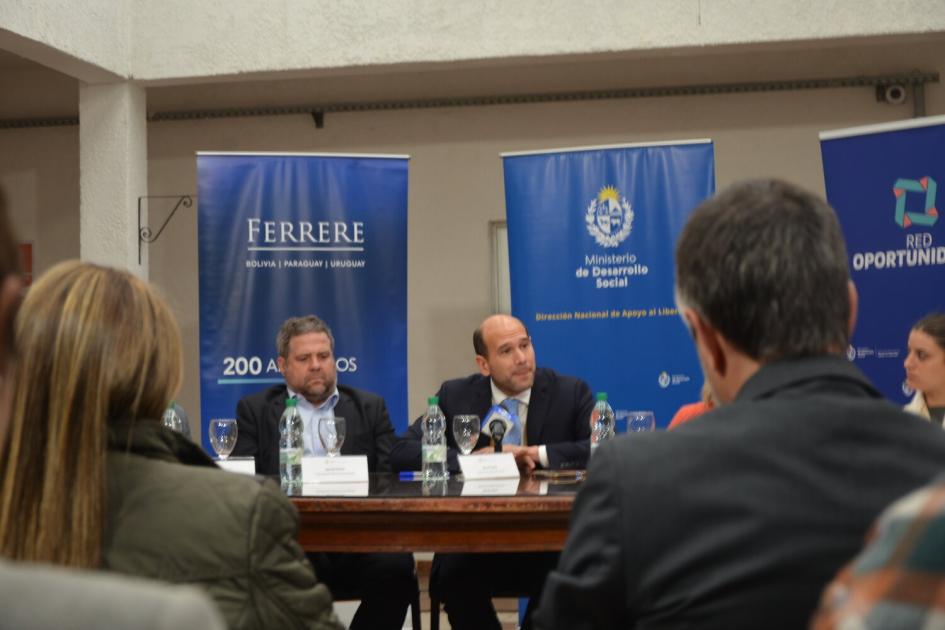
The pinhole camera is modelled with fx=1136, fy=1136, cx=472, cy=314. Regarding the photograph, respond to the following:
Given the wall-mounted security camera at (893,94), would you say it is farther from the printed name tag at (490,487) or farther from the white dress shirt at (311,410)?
the printed name tag at (490,487)

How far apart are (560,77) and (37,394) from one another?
5.69 metres

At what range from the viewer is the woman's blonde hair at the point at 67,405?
1.41 m

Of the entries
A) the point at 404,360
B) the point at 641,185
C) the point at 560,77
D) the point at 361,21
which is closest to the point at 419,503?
the point at 404,360

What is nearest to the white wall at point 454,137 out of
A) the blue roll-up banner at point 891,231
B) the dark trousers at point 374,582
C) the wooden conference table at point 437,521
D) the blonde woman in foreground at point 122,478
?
the blue roll-up banner at point 891,231

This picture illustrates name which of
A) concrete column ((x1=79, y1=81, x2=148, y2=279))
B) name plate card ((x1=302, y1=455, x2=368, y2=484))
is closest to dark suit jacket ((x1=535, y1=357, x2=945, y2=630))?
name plate card ((x1=302, y1=455, x2=368, y2=484))

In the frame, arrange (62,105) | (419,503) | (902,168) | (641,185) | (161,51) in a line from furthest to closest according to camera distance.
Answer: (62,105) → (161,51) → (641,185) → (902,168) → (419,503)

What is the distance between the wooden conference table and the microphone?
33.2 inches

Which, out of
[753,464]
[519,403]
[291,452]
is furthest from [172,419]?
[753,464]

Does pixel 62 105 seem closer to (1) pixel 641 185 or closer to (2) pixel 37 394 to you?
(1) pixel 641 185

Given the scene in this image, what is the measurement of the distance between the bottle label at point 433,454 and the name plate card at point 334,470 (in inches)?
8.7

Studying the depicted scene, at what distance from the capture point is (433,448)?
3.64 metres

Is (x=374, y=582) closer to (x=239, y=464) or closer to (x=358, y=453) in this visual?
(x=239, y=464)

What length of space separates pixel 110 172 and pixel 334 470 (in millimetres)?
2941

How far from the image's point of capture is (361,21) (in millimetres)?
5520
